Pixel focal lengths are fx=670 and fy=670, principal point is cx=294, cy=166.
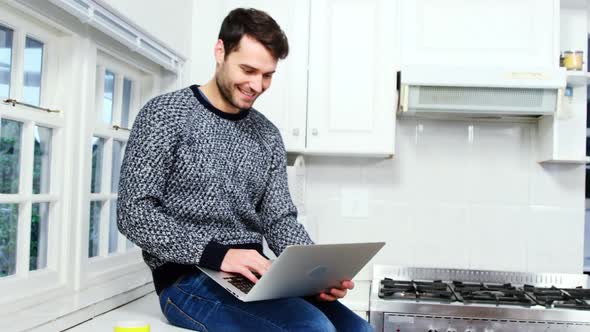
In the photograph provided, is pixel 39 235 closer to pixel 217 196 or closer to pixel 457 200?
pixel 217 196

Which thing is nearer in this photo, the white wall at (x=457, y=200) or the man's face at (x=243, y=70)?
the man's face at (x=243, y=70)

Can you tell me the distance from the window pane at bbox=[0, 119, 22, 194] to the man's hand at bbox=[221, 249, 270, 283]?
621 mm

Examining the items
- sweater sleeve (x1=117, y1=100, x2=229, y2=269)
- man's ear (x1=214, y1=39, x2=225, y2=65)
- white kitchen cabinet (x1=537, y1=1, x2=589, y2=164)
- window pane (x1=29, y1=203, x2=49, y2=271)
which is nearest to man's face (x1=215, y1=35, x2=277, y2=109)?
man's ear (x1=214, y1=39, x2=225, y2=65)

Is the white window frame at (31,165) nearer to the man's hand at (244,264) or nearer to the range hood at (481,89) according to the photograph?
the man's hand at (244,264)

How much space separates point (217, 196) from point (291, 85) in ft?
3.57

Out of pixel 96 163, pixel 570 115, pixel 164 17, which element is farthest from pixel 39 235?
pixel 570 115

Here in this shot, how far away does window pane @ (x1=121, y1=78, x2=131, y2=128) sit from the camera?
2447 mm

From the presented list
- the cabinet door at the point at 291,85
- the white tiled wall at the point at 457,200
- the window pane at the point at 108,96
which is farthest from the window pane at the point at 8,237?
the white tiled wall at the point at 457,200

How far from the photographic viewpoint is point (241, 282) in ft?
4.97

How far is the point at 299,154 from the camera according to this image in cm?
283

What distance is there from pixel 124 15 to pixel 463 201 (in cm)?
169

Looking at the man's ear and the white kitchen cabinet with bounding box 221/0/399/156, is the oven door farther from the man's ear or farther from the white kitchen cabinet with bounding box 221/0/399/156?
the man's ear

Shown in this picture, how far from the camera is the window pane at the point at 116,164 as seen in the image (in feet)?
7.68

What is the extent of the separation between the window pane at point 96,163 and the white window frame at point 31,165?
33 centimetres
